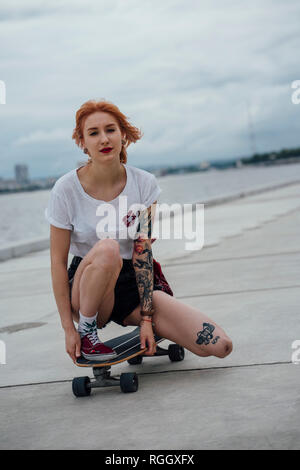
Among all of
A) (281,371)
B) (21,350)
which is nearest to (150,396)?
(281,371)

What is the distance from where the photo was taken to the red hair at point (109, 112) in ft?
12.7

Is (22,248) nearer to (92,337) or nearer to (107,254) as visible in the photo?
(92,337)

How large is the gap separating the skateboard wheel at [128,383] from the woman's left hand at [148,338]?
0.22 metres

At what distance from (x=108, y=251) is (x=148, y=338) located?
0.57 meters

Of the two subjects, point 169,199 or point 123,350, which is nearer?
point 123,350

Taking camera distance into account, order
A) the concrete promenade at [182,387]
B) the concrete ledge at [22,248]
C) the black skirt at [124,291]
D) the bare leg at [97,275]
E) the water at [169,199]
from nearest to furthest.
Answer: the concrete promenade at [182,387] < the bare leg at [97,275] < the black skirt at [124,291] < the concrete ledge at [22,248] < the water at [169,199]

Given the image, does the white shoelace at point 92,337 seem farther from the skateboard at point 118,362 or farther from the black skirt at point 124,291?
the black skirt at point 124,291

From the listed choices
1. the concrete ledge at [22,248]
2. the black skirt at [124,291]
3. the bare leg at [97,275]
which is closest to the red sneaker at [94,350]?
the bare leg at [97,275]

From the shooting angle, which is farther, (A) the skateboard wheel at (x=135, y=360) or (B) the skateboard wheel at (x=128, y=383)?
(A) the skateboard wheel at (x=135, y=360)

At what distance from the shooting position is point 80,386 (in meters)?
3.65

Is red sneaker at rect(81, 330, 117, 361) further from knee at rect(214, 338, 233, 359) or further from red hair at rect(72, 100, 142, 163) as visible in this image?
red hair at rect(72, 100, 142, 163)

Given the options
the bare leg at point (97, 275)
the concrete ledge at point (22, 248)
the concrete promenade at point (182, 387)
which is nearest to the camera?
the concrete promenade at point (182, 387)

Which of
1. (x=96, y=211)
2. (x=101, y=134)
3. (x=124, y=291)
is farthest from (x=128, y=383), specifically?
(x=101, y=134)

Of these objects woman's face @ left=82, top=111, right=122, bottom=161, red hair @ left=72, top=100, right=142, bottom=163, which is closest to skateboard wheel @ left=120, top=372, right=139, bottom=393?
woman's face @ left=82, top=111, right=122, bottom=161
